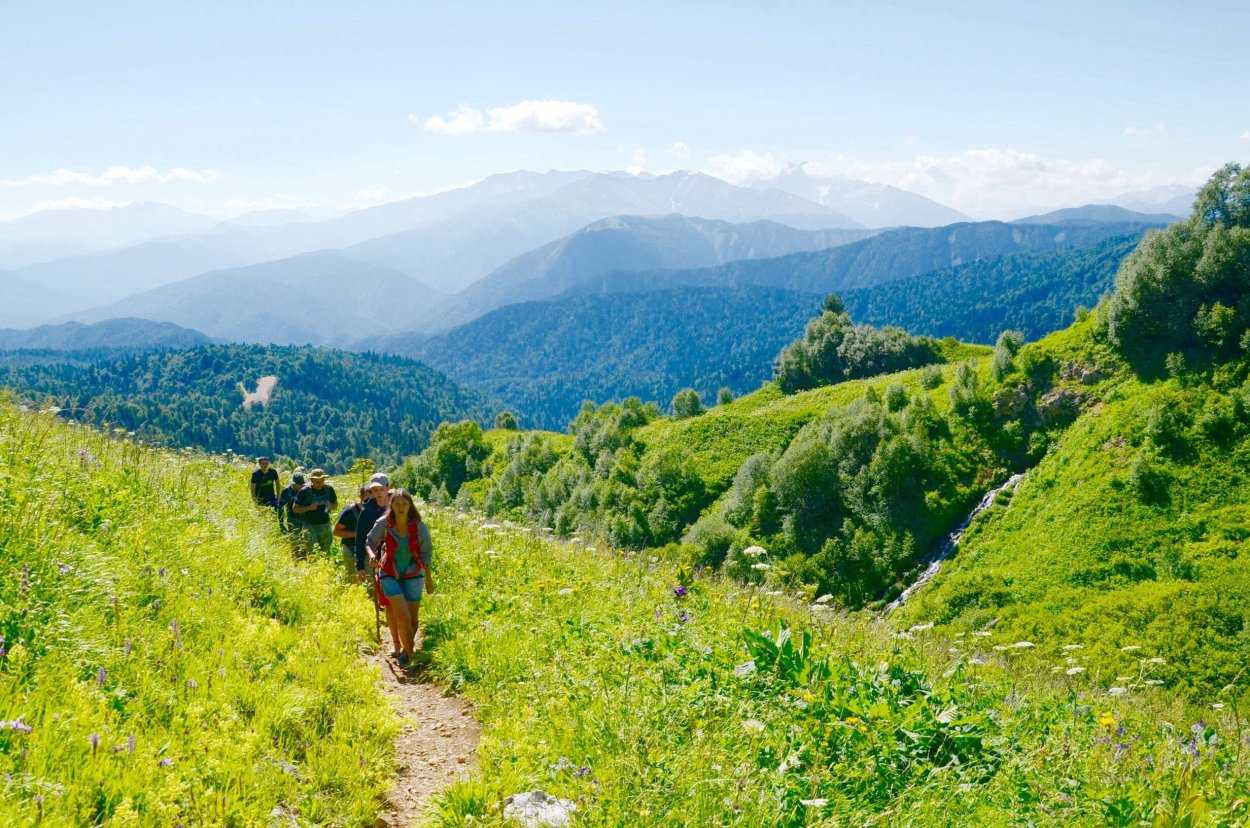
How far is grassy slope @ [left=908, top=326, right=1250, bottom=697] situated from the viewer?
29.9m

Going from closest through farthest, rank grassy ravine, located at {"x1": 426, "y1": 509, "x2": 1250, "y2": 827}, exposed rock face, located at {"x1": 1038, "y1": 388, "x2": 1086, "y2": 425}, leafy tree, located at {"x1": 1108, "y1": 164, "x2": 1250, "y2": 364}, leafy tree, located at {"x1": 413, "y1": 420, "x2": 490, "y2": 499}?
1. grassy ravine, located at {"x1": 426, "y1": 509, "x2": 1250, "y2": 827}
2. leafy tree, located at {"x1": 1108, "y1": 164, "x2": 1250, "y2": 364}
3. exposed rock face, located at {"x1": 1038, "y1": 388, "x2": 1086, "y2": 425}
4. leafy tree, located at {"x1": 413, "y1": 420, "x2": 490, "y2": 499}

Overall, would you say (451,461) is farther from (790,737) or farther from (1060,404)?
(790,737)

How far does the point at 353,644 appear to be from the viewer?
28.3 ft

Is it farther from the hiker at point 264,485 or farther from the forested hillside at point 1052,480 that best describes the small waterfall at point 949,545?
the hiker at point 264,485

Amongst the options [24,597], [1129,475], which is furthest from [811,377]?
[24,597]

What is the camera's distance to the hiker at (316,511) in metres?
12.5

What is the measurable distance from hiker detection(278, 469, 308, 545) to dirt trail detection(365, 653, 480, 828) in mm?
4896

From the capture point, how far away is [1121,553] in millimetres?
35188

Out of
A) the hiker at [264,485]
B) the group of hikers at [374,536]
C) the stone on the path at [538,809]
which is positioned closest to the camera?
the stone on the path at [538,809]

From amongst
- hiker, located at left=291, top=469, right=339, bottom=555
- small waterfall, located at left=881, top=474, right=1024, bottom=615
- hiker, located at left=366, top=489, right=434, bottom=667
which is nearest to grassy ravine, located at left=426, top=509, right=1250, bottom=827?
hiker, located at left=366, top=489, right=434, bottom=667

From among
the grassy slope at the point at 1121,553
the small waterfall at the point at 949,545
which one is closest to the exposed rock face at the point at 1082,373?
the grassy slope at the point at 1121,553

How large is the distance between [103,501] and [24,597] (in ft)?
11.1

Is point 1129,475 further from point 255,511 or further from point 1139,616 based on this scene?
point 255,511

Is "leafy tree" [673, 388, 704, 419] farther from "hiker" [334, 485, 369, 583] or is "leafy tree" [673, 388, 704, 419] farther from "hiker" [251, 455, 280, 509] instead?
"hiker" [334, 485, 369, 583]
